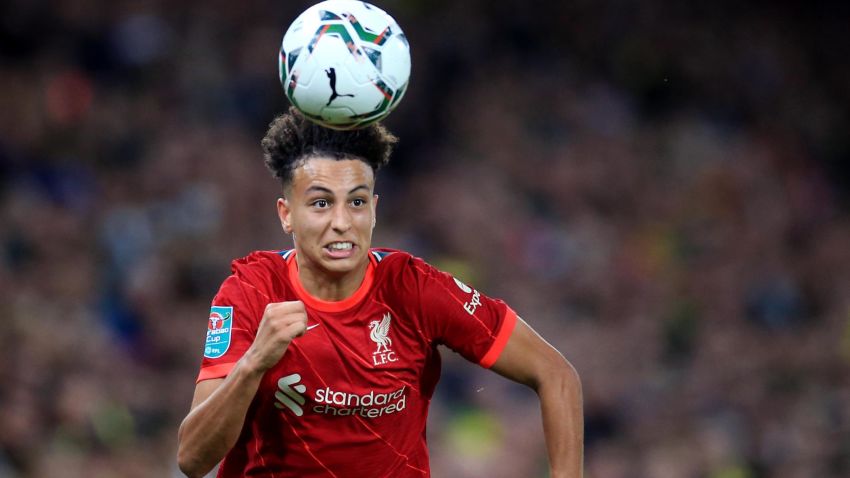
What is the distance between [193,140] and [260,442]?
7.34m

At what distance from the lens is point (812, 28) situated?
48.3ft

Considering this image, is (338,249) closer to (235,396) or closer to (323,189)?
(323,189)

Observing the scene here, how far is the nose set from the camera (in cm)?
434

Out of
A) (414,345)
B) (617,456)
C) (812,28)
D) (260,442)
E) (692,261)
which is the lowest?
(617,456)

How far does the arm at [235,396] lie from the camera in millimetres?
3977

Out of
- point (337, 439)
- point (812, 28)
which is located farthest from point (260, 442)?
point (812, 28)

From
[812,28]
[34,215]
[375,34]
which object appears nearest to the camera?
[375,34]

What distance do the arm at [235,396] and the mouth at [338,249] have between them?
380 mm

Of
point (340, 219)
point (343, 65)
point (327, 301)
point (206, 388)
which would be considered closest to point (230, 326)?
point (206, 388)

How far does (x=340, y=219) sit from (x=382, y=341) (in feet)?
1.54

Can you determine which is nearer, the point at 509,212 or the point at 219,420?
the point at 219,420

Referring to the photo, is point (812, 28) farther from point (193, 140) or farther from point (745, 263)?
point (193, 140)

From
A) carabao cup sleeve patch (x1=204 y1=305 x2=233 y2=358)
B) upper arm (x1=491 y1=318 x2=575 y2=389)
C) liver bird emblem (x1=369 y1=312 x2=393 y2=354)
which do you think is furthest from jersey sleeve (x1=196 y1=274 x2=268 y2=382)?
upper arm (x1=491 y1=318 x2=575 y2=389)

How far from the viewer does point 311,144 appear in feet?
14.7
